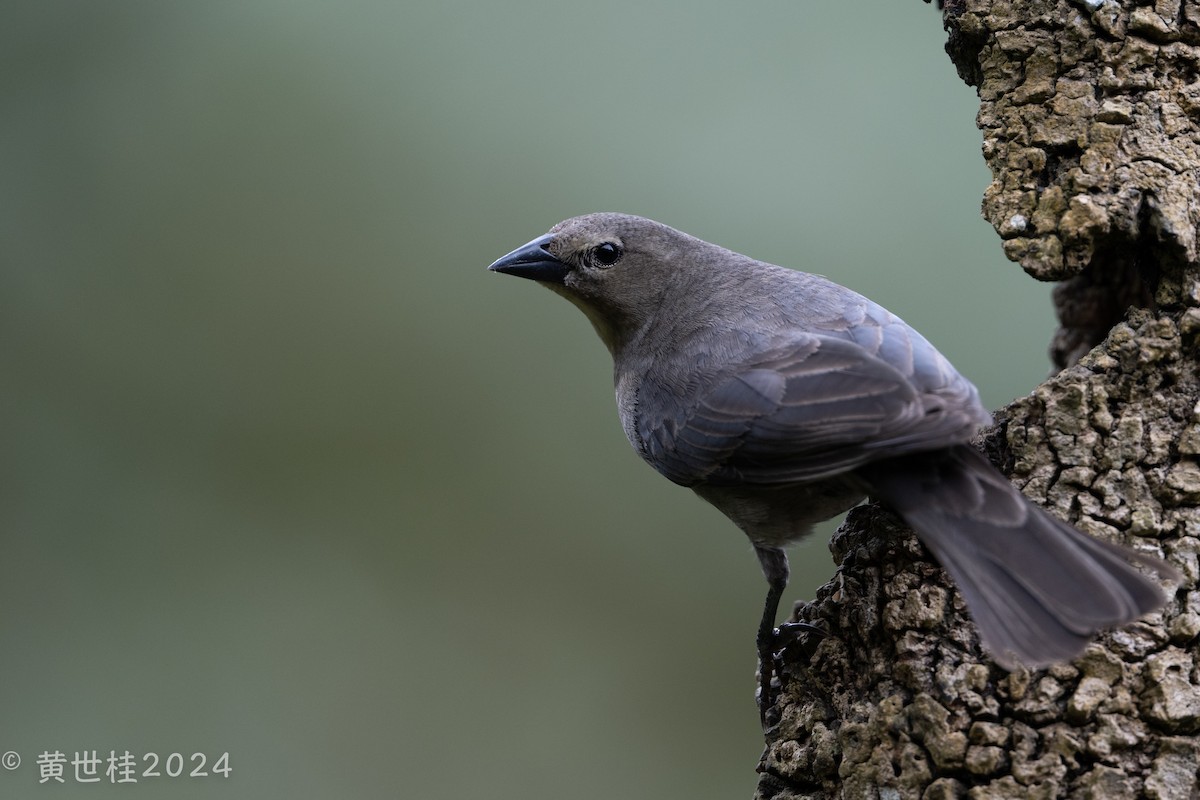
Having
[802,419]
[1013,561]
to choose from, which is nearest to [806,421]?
[802,419]

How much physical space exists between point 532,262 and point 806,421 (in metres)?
1.61

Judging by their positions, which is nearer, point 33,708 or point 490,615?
point 33,708

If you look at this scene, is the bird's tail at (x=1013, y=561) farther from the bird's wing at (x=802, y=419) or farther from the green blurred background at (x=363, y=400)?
the green blurred background at (x=363, y=400)

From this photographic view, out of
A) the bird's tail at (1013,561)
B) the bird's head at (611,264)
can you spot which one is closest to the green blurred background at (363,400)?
the bird's head at (611,264)

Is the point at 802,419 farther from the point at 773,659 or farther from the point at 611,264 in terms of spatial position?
the point at 611,264

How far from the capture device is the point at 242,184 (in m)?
7.01

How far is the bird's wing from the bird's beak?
2.85 feet

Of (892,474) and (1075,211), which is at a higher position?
(1075,211)

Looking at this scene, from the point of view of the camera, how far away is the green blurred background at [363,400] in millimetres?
6547

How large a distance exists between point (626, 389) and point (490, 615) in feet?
9.43

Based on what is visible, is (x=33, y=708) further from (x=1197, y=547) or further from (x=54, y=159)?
(x=1197, y=547)

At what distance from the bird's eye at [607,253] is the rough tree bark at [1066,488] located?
1.49 meters

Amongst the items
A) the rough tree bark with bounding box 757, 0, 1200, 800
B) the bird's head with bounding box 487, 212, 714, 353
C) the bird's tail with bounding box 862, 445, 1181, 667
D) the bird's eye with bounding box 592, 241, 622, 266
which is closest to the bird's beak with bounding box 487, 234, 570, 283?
the bird's head with bounding box 487, 212, 714, 353

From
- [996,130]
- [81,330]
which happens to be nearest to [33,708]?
[81,330]
